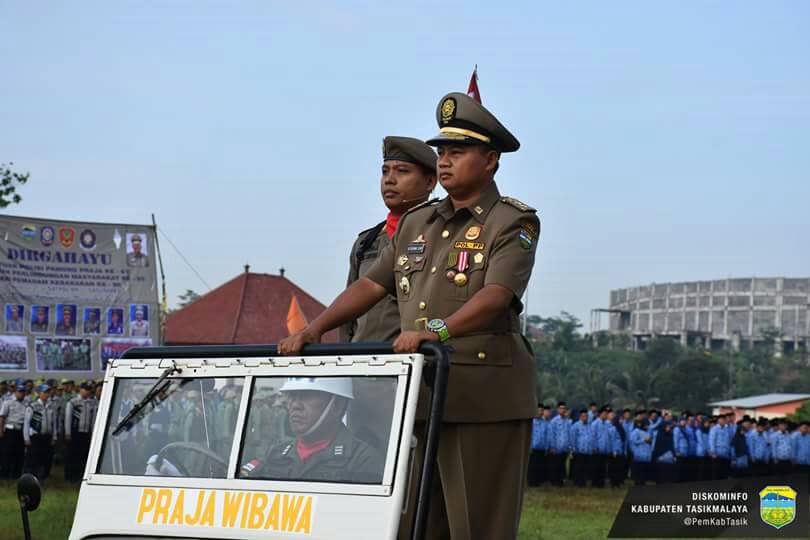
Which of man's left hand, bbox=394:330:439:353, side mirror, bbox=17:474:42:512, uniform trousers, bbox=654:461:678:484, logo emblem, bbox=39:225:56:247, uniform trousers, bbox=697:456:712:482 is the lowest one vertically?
side mirror, bbox=17:474:42:512

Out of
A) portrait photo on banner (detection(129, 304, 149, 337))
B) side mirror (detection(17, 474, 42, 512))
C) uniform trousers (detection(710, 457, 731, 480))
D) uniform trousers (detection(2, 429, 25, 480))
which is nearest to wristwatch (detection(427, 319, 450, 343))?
side mirror (detection(17, 474, 42, 512))

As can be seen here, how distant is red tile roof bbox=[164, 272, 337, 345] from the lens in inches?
1385

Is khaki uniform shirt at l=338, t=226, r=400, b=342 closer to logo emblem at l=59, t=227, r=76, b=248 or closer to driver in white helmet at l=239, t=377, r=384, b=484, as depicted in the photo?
driver in white helmet at l=239, t=377, r=384, b=484

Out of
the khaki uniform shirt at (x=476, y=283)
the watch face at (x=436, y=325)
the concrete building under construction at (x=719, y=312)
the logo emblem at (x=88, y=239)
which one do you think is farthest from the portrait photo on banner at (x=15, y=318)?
the concrete building under construction at (x=719, y=312)

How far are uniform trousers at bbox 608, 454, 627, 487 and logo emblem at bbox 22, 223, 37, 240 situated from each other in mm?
13072

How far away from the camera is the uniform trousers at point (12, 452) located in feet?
61.5

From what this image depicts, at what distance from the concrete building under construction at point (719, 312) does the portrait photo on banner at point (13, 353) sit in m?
85.5

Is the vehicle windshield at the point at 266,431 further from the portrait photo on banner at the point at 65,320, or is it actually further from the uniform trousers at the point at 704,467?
the uniform trousers at the point at 704,467

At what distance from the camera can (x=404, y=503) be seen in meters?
3.52

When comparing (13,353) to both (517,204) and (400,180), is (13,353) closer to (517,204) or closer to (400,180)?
(400,180)

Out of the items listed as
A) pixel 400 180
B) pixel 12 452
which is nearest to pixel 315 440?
pixel 400 180

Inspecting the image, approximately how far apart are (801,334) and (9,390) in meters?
89.9

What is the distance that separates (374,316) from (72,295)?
12.2m

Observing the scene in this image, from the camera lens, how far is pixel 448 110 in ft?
13.9
